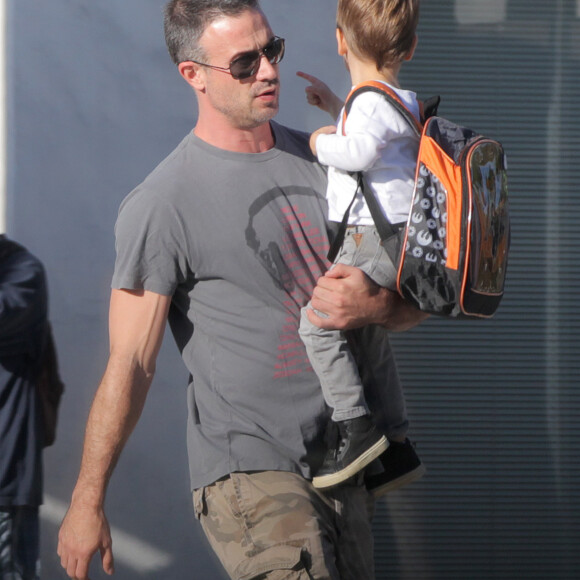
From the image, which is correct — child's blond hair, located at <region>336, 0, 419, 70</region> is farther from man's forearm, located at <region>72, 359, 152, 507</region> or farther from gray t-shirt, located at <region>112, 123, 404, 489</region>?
man's forearm, located at <region>72, 359, 152, 507</region>

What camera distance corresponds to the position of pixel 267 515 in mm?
2795

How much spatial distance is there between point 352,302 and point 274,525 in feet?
2.08

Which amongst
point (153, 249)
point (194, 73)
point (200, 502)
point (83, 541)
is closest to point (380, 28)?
point (194, 73)

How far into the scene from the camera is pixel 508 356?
4.96 meters

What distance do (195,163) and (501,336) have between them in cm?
242

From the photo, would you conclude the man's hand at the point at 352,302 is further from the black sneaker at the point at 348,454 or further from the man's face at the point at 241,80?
the man's face at the point at 241,80

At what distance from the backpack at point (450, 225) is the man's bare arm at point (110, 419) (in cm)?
72

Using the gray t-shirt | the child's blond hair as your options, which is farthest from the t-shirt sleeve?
the child's blond hair

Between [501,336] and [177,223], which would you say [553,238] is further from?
[177,223]

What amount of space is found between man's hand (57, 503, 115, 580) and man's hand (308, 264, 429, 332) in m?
0.83

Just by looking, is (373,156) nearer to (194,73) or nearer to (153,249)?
(153,249)

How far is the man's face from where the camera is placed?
2969 millimetres

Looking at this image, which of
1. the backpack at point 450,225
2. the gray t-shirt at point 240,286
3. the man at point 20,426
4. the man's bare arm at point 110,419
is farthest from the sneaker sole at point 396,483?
the man at point 20,426

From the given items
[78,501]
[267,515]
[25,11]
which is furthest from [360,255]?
[25,11]
